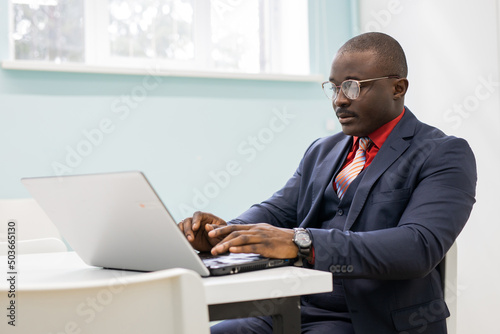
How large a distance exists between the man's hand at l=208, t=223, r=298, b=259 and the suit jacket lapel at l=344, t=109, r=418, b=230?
0.38 metres

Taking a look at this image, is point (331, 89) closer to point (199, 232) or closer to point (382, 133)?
point (382, 133)

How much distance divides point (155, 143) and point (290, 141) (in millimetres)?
844

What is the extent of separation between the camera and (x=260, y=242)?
1164 mm

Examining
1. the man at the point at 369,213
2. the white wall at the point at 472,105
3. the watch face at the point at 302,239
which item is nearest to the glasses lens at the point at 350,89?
Result: the man at the point at 369,213

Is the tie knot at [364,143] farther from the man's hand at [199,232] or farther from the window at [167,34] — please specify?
the window at [167,34]

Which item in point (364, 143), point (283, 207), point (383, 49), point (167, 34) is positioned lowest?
point (283, 207)

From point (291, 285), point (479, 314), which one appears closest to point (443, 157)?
point (291, 285)

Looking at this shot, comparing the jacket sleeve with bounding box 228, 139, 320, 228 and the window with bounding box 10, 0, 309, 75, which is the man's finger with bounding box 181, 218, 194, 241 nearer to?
the jacket sleeve with bounding box 228, 139, 320, 228

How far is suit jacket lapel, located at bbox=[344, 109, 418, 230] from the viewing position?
155 centimetres

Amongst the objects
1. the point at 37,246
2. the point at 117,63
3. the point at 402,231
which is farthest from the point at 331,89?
the point at 117,63

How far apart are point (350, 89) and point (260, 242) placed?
29.3 inches

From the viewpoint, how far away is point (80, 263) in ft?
4.53

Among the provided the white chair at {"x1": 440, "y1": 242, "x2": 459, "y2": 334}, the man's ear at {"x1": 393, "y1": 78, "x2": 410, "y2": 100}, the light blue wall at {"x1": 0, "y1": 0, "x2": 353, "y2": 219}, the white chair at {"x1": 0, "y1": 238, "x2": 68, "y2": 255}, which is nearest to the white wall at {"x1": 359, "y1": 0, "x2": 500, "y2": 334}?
the light blue wall at {"x1": 0, "y1": 0, "x2": 353, "y2": 219}

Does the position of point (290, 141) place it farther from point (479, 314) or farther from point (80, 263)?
point (80, 263)
